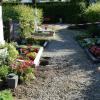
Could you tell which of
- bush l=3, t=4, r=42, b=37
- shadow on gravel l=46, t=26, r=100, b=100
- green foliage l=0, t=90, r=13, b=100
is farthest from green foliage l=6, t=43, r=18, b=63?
bush l=3, t=4, r=42, b=37

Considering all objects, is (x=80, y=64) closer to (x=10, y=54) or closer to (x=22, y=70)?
(x=10, y=54)

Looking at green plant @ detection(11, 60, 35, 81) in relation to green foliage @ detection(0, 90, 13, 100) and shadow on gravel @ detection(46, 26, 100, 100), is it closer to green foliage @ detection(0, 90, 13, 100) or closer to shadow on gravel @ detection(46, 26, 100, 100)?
green foliage @ detection(0, 90, 13, 100)

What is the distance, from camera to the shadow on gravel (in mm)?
9375

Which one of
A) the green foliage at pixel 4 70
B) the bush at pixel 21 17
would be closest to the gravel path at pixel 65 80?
the green foliage at pixel 4 70

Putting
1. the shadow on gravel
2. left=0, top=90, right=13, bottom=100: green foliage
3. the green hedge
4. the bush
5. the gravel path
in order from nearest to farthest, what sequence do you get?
left=0, top=90, right=13, bottom=100: green foliage
the gravel path
the shadow on gravel
the bush
the green hedge

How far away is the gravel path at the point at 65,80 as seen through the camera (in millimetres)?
9086

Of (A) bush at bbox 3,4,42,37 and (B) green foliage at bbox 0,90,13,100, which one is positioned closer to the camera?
(B) green foliage at bbox 0,90,13,100

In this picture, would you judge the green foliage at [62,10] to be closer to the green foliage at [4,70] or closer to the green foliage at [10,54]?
the green foliage at [10,54]

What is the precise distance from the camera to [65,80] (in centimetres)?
1055

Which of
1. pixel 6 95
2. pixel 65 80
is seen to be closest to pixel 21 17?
pixel 65 80

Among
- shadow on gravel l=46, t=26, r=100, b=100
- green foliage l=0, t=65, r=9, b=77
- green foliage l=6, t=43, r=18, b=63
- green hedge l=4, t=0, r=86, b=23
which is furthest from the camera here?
green hedge l=4, t=0, r=86, b=23

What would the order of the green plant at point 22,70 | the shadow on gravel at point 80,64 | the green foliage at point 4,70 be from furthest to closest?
the green plant at point 22,70 < the green foliage at point 4,70 < the shadow on gravel at point 80,64

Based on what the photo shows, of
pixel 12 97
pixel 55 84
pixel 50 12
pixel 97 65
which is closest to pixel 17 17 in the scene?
pixel 97 65

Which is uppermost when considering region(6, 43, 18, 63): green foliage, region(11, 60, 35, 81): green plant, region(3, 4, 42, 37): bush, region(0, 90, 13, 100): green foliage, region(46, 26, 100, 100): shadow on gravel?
region(3, 4, 42, 37): bush
